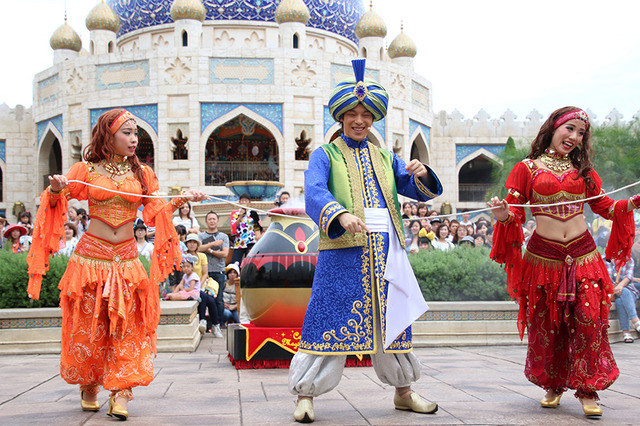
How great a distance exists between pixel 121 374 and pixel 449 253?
15.8 ft

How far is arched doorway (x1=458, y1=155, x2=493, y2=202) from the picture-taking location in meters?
28.6

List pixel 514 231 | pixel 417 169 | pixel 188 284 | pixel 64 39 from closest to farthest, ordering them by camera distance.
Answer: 1. pixel 417 169
2. pixel 514 231
3. pixel 188 284
4. pixel 64 39

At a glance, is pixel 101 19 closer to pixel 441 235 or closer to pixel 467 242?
pixel 441 235

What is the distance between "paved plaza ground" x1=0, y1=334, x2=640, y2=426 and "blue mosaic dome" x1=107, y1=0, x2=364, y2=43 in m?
21.9

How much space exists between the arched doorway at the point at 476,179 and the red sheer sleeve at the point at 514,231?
79.8ft

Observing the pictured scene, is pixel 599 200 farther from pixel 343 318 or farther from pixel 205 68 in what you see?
pixel 205 68

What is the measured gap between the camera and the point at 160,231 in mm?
4273

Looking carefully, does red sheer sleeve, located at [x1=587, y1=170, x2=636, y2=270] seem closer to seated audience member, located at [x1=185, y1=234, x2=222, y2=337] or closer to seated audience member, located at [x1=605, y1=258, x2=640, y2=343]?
seated audience member, located at [x1=605, y1=258, x2=640, y2=343]

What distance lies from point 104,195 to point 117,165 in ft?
0.78

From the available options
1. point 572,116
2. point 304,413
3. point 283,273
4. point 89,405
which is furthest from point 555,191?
point 89,405

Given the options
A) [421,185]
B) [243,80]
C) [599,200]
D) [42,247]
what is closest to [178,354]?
[42,247]

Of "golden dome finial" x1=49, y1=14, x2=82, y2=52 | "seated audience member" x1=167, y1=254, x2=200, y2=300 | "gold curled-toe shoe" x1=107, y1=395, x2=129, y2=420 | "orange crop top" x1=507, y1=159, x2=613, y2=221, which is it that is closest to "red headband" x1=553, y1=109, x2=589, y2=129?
"orange crop top" x1=507, y1=159, x2=613, y2=221

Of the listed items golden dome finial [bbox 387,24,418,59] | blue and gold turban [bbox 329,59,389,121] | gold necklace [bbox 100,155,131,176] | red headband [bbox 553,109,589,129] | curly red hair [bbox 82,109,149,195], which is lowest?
gold necklace [bbox 100,155,131,176]

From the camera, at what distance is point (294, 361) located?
3664mm
